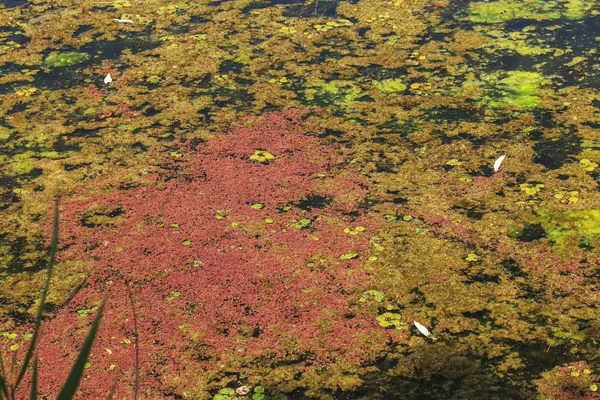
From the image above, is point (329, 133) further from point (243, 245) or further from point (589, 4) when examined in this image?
point (589, 4)

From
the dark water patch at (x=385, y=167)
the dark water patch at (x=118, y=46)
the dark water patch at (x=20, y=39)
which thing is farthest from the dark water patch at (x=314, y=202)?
the dark water patch at (x=20, y=39)

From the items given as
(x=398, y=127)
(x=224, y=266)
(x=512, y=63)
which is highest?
(x=512, y=63)

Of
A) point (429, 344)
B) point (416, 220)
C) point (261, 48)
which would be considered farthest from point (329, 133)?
point (429, 344)

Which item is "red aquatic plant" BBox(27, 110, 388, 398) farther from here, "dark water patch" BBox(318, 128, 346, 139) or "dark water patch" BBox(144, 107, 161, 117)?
"dark water patch" BBox(144, 107, 161, 117)

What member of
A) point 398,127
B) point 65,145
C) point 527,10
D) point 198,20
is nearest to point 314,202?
point 398,127

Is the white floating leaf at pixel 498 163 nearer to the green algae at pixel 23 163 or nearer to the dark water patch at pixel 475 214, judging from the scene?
the dark water patch at pixel 475 214

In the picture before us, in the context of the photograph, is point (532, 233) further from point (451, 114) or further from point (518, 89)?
point (518, 89)
